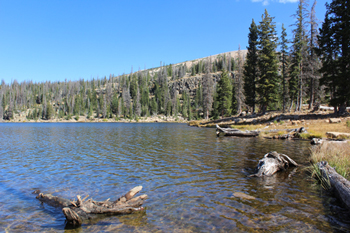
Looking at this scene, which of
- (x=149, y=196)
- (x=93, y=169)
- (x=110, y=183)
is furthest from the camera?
(x=93, y=169)

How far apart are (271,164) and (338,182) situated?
3647 mm

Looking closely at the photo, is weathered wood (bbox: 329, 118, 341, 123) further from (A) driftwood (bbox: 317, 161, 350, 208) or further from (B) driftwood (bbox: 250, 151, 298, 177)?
(A) driftwood (bbox: 317, 161, 350, 208)

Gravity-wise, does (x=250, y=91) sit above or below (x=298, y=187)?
above

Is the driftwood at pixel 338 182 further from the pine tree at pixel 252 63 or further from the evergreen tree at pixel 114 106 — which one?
the evergreen tree at pixel 114 106

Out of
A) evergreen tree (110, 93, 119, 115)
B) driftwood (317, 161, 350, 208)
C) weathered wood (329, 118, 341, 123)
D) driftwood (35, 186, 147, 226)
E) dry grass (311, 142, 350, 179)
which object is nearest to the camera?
driftwood (35, 186, 147, 226)

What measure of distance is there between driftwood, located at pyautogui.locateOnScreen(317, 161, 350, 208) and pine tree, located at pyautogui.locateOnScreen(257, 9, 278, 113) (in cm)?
3717

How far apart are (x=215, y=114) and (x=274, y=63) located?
29163mm

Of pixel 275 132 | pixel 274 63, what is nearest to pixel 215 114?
pixel 274 63

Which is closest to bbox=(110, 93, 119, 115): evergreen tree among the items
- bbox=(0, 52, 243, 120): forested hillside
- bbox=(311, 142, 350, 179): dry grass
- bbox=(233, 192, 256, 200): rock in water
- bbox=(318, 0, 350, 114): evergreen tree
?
bbox=(0, 52, 243, 120): forested hillside

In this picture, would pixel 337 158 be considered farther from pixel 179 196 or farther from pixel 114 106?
pixel 114 106

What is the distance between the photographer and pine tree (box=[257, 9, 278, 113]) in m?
43.7

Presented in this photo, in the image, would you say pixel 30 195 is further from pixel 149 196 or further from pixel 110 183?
pixel 149 196

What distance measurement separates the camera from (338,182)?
24.8 feet

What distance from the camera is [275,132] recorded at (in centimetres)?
2820
